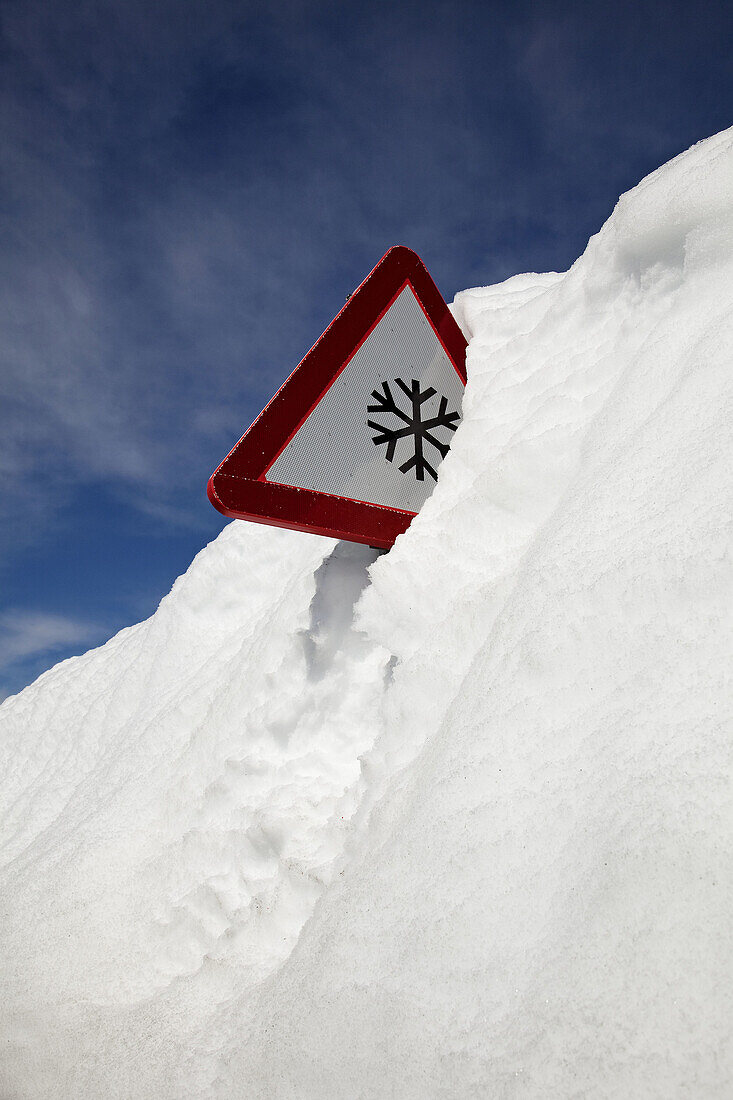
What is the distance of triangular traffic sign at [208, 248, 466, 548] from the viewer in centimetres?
308

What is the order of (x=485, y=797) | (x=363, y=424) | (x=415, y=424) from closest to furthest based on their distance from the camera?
(x=485, y=797)
(x=363, y=424)
(x=415, y=424)

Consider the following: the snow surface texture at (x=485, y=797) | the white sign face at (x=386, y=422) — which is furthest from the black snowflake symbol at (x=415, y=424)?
the snow surface texture at (x=485, y=797)

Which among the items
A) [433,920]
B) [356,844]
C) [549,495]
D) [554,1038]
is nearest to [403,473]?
[549,495]

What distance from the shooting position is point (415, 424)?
3.54 m

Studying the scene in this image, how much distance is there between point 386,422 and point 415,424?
0.54ft

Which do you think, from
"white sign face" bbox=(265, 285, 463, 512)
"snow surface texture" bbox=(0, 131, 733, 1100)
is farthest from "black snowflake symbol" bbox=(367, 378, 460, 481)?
"snow surface texture" bbox=(0, 131, 733, 1100)

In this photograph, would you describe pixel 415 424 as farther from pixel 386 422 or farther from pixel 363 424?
pixel 363 424

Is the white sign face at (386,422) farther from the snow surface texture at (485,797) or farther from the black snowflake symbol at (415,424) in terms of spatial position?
the snow surface texture at (485,797)

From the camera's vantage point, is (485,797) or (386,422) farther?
(386,422)

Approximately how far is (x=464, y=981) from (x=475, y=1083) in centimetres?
18

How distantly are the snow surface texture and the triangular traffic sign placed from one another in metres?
0.20

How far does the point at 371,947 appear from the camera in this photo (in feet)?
5.65

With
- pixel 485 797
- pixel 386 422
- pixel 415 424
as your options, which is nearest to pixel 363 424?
pixel 386 422

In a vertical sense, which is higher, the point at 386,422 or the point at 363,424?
the point at 386,422
